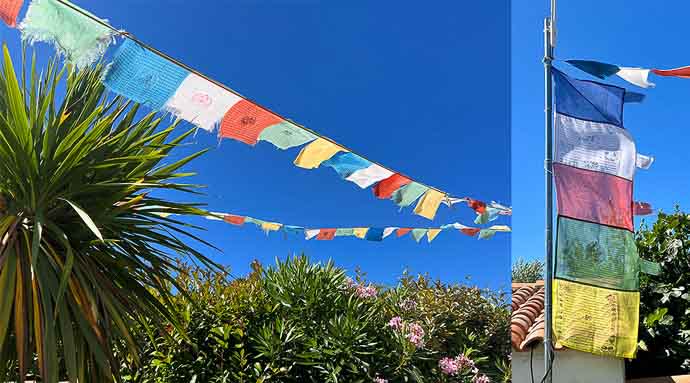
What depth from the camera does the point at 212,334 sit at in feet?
10.7

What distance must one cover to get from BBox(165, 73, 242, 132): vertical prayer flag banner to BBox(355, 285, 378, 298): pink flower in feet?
4.73

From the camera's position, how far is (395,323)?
3.33 metres

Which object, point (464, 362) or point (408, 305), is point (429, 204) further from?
point (464, 362)

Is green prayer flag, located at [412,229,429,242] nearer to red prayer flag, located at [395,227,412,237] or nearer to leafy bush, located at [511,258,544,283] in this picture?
red prayer flag, located at [395,227,412,237]

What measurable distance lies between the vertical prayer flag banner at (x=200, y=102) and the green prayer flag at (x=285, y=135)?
23 centimetres

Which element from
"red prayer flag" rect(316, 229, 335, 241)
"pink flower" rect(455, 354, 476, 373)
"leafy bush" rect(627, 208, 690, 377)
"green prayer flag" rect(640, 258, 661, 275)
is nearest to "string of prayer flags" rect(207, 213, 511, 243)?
"red prayer flag" rect(316, 229, 335, 241)

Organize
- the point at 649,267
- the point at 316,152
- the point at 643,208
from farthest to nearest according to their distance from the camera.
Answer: the point at 643,208 < the point at 649,267 < the point at 316,152

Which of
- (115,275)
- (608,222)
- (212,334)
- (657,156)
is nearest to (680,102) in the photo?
(657,156)

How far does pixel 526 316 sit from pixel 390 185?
188 cm

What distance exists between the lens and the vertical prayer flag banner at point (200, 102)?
8.77 ft

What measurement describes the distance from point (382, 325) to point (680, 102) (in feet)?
10.3

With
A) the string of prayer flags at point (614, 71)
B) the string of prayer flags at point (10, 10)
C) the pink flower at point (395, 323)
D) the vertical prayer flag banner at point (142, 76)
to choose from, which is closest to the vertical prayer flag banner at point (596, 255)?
the string of prayer flags at point (614, 71)

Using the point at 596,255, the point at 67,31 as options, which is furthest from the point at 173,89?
the point at 596,255

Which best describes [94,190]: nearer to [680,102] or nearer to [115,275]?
[115,275]
